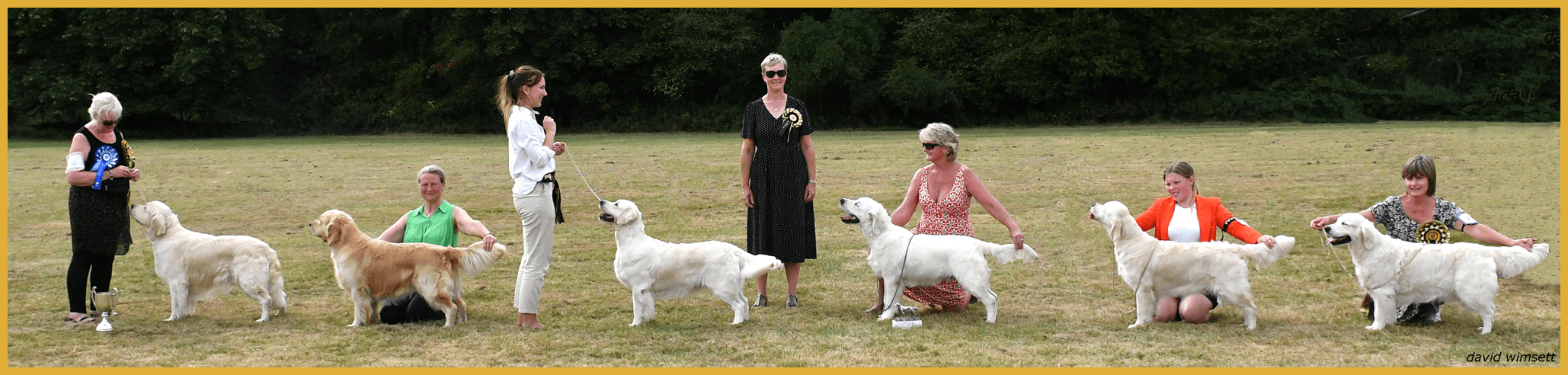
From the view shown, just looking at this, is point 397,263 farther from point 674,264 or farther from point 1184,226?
point 1184,226

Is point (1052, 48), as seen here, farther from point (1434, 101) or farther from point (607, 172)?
point (607, 172)

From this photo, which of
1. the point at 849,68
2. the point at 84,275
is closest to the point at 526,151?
the point at 84,275

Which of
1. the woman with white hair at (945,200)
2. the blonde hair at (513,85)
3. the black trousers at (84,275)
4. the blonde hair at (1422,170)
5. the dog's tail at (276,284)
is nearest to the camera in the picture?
the blonde hair at (513,85)

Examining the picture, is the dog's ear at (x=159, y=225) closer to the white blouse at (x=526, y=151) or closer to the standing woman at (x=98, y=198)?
the standing woman at (x=98, y=198)

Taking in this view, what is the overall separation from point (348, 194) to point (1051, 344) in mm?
11951

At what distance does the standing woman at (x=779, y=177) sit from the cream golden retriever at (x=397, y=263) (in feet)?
5.40

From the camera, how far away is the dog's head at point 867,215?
643 cm

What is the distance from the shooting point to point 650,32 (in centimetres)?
3859

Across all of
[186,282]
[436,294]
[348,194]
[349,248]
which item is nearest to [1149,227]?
[436,294]

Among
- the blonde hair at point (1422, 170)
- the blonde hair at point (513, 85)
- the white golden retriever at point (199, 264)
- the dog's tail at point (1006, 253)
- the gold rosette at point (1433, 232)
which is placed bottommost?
the white golden retriever at point (199, 264)

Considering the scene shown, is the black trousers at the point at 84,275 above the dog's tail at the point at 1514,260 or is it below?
below

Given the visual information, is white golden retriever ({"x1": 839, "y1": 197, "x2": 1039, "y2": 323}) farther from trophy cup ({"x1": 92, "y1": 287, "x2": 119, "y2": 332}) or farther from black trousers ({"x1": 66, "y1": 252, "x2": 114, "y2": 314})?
black trousers ({"x1": 66, "y1": 252, "x2": 114, "y2": 314})

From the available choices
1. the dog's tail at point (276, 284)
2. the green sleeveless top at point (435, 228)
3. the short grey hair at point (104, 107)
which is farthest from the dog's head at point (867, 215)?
the short grey hair at point (104, 107)

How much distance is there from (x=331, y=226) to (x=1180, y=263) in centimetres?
468
